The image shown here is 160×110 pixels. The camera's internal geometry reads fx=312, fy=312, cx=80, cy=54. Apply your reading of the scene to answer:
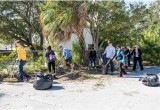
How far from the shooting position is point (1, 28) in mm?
30281

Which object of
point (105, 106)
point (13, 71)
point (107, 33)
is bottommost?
point (105, 106)

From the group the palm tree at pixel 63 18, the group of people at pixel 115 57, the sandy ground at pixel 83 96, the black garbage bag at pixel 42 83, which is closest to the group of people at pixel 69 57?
the group of people at pixel 115 57

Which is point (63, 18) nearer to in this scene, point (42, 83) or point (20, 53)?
point (20, 53)

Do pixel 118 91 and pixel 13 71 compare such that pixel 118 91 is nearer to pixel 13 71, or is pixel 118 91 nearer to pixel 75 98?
pixel 75 98

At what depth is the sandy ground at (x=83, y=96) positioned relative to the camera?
28.6 ft

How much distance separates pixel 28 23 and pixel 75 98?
22781 mm

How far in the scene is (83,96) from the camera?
10086 millimetres

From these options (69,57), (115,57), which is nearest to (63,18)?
(69,57)

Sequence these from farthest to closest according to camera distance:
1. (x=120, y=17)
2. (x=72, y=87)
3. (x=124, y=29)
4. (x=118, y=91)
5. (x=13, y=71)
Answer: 1. (x=124, y=29)
2. (x=120, y=17)
3. (x=13, y=71)
4. (x=72, y=87)
5. (x=118, y=91)

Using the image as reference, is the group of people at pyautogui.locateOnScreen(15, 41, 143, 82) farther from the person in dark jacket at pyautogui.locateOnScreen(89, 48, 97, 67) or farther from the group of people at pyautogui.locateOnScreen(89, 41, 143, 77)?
the person in dark jacket at pyautogui.locateOnScreen(89, 48, 97, 67)

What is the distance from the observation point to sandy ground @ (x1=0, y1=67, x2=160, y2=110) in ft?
28.6

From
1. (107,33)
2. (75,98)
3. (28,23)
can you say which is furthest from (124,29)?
(28,23)

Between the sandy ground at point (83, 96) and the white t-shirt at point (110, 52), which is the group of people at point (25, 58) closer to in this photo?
the sandy ground at point (83, 96)

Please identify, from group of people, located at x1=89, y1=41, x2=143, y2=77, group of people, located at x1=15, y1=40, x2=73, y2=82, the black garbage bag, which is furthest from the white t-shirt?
the black garbage bag
